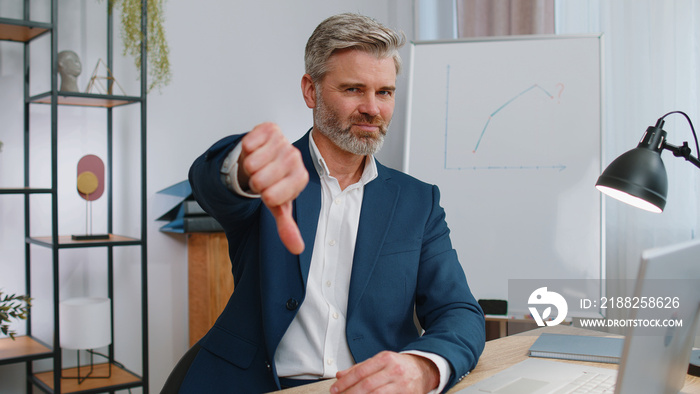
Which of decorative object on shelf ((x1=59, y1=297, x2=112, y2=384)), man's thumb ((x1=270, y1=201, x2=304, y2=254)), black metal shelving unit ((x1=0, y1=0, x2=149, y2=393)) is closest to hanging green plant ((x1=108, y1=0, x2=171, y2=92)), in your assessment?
black metal shelving unit ((x1=0, y1=0, x2=149, y2=393))

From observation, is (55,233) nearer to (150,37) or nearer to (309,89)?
(150,37)

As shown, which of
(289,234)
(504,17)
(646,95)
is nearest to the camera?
(289,234)

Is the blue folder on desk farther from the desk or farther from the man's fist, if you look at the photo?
the man's fist

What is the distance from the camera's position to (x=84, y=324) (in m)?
2.23

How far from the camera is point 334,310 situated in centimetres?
133

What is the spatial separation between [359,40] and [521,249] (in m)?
1.29

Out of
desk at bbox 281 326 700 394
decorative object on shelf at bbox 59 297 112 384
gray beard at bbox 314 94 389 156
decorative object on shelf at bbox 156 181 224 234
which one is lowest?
decorative object on shelf at bbox 59 297 112 384

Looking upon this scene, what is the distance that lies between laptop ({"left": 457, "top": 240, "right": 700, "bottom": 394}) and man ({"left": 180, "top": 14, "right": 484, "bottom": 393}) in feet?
0.39

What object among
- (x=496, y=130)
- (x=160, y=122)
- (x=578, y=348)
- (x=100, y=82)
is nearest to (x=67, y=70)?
(x=100, y=82)

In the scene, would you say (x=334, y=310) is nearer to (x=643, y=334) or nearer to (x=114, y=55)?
(x=643, y=334)

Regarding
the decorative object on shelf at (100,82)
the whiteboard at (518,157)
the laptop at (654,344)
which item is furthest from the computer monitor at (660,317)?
the decorative object on shelf at (100,82)

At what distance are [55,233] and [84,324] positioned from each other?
0.35 meters

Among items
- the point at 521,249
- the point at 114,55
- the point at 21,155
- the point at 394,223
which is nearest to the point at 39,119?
the point at 21,155

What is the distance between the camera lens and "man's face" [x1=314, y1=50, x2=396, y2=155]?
A: 145cm
